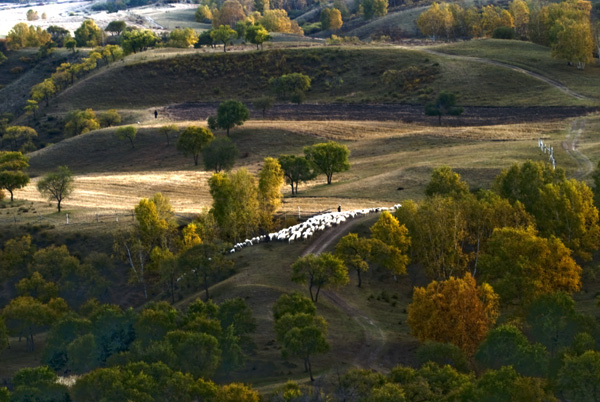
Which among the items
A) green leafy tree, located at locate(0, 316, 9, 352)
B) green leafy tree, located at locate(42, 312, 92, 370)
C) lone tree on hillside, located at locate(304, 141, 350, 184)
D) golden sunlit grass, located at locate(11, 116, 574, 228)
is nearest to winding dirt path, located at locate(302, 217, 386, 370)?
golden sunlit grass, located at locate(11, 116, 574, 228)

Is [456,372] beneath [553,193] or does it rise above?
beneath

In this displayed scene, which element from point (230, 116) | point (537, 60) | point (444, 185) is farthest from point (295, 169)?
point (537, 60)

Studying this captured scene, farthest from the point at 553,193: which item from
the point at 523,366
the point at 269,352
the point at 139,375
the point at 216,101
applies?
the point at 216,101

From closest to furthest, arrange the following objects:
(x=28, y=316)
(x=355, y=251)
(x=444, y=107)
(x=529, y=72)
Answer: (x=28, y=316) < (x=355, y=251) < (x=444, y=107) < (x=529, y=72)

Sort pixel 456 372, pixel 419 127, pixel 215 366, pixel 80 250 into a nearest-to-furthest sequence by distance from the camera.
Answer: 1. pixel 456 372
2. pixel 215 366
3. pixel 80 250
4. pixel 419 127

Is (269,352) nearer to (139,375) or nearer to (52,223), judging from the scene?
(139,375)

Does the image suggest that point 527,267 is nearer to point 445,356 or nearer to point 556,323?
point 556,323
